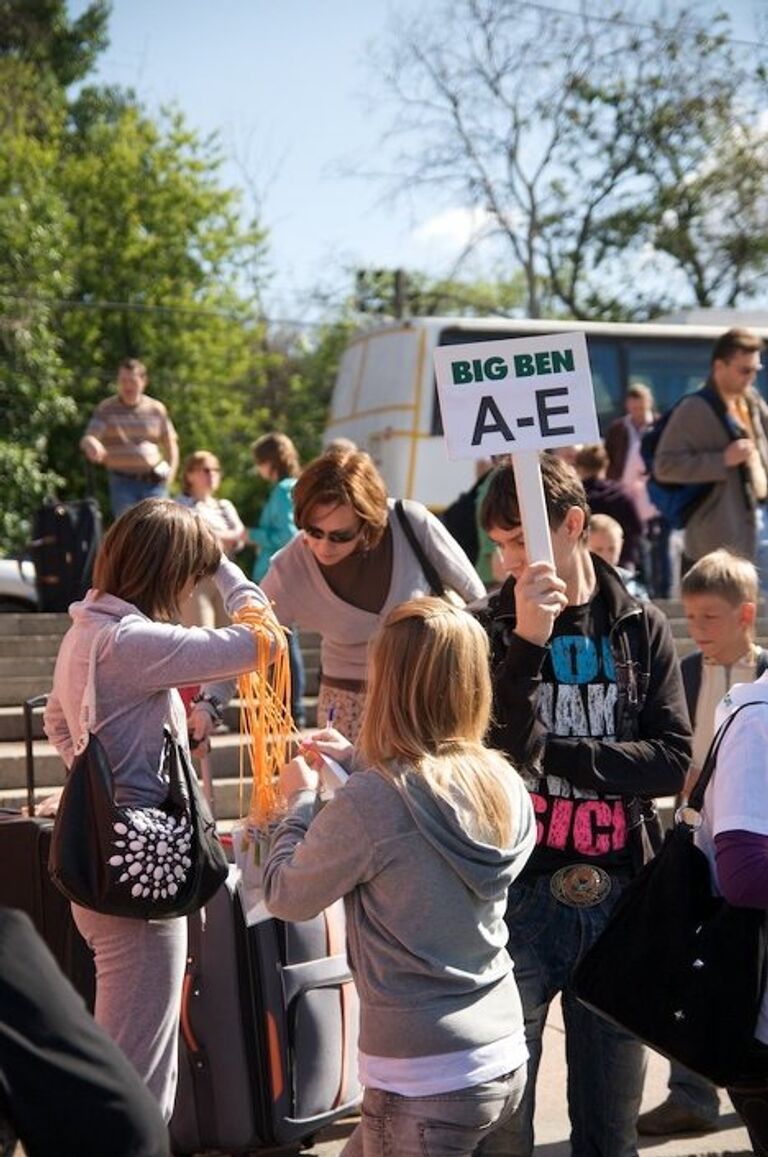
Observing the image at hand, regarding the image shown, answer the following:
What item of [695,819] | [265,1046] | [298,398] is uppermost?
[298,398]

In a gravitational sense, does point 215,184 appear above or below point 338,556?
above

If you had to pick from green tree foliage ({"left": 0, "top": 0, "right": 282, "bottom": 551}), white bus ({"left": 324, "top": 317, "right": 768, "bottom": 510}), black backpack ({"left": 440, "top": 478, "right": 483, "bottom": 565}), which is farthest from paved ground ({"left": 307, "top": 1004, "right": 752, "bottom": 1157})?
green tree foliage ({"left": 0, "top": 0, "right": 282, "bottom": 551})

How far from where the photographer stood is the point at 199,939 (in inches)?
191

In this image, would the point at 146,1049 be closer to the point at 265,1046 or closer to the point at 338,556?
the point at 265,1046

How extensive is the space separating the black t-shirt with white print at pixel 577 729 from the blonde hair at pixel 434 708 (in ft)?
2.13

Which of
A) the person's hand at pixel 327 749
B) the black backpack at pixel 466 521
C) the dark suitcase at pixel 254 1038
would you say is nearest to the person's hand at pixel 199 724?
the dark suitcase at pixel 254 1038

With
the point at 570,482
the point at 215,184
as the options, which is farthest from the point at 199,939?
the point at 215,184

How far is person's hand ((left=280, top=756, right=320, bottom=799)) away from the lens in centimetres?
364

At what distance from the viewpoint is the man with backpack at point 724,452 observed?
8.41m

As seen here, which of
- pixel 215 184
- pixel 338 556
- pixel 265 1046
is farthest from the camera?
pixel 215 184

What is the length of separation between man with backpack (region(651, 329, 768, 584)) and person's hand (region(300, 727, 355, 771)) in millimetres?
4971

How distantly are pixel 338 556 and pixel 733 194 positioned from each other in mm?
30005

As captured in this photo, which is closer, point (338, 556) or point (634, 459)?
point (338, 556)

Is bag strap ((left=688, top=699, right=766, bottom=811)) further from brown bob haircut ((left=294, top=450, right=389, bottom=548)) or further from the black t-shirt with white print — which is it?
brown bob haircut ((left=294, top=450, right=389, bottom=548))
